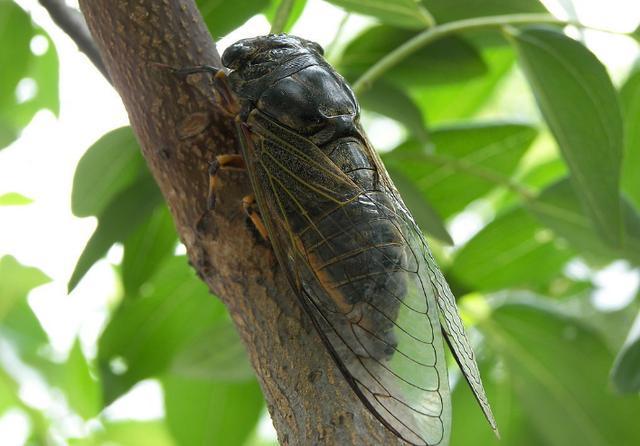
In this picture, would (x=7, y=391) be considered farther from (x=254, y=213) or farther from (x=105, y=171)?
(x=254, y=213)

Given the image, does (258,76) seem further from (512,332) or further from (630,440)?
(630,440)

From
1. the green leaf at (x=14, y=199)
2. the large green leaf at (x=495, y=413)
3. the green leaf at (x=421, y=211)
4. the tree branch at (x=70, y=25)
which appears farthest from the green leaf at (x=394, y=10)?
the green leaf at (x=14, y=199)

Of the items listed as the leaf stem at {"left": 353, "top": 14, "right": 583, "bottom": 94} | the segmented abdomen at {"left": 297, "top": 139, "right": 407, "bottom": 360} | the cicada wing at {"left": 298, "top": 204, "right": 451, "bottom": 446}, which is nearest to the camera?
the cicada wing at {"left": 298, "top": 204, "right": 451, "bottom": 446}

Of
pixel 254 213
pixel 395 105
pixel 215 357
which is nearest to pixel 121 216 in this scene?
pixel 215 357

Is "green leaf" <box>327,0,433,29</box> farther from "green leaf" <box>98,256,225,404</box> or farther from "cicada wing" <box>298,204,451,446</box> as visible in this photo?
"green leaf" <box>98,256,225,404</box>

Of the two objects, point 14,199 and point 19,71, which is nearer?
point 19,71

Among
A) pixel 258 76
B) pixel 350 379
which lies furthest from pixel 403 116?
pixel 350 379

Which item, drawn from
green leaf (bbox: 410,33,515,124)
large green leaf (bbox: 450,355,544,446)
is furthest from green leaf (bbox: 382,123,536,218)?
large green leaf (bbox: 450,355,544,446)
